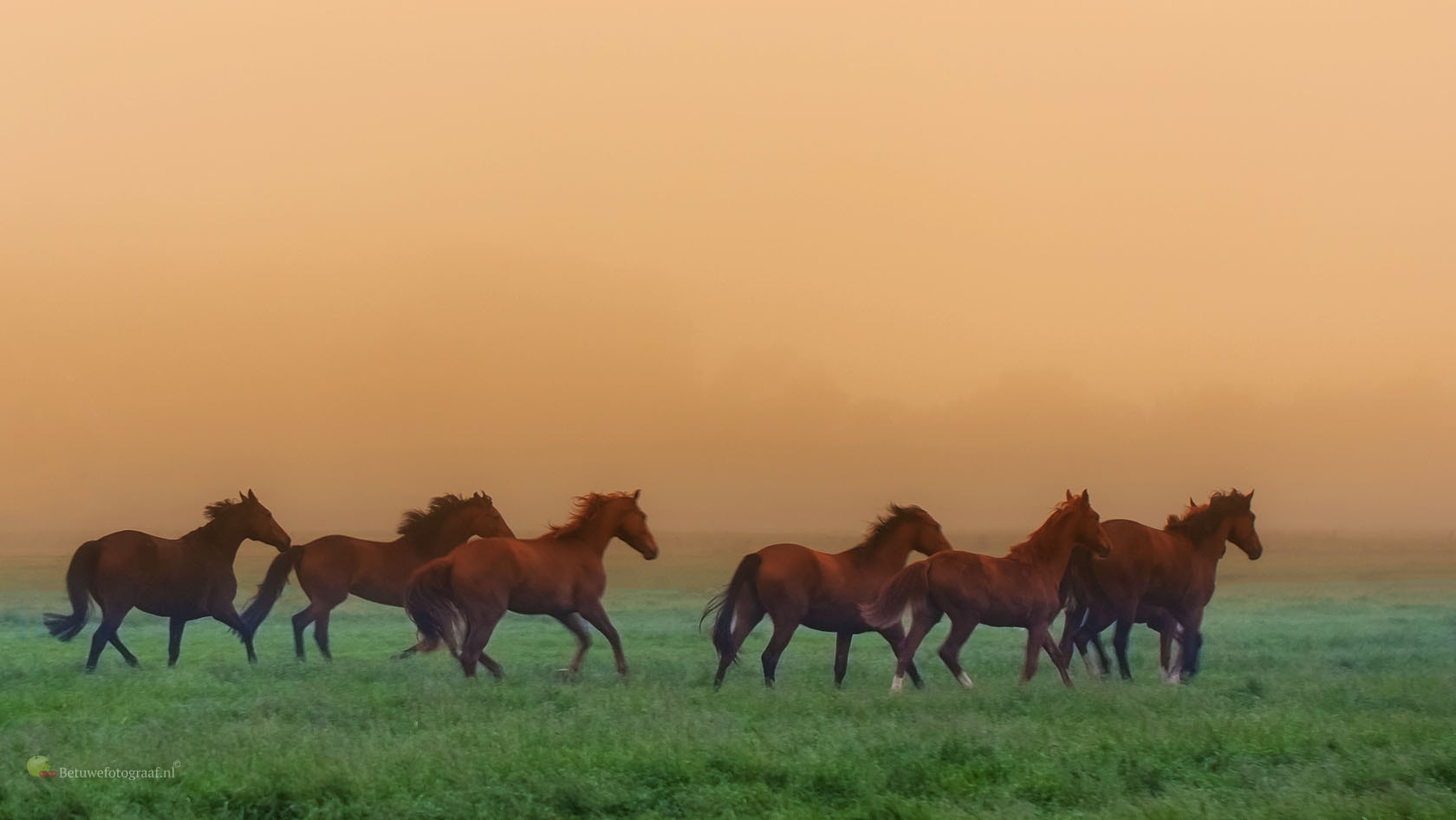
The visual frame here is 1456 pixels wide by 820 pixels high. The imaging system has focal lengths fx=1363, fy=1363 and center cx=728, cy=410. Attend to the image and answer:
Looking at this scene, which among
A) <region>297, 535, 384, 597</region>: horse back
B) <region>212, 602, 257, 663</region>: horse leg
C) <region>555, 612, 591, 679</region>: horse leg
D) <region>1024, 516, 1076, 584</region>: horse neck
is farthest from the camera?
<region>297, 535, 384, 597</region>: horse back

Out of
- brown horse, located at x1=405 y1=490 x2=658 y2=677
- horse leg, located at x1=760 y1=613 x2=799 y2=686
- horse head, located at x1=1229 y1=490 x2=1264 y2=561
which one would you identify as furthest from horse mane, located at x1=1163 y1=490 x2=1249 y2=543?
brown horse, located at x1=405 y1=490 x2=658 y2=677

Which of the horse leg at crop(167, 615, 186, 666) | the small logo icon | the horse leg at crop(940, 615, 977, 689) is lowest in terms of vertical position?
the horse leg at crop(167, 615, 186, 666)

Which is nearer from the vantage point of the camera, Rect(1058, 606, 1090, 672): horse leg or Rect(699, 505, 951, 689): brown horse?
Rect(699, 505, 951, 689): brown horse

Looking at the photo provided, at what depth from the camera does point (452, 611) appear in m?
14.7

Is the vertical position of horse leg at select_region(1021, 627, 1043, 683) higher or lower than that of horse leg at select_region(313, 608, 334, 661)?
higher

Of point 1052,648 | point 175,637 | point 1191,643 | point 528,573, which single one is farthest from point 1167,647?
point 175,637

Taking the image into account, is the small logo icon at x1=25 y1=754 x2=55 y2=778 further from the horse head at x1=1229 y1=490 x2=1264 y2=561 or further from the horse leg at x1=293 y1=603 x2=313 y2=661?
the horse head at x1=1229 y1=490 x2=1264 y2=561

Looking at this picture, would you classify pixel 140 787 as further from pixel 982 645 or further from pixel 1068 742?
pixel 982 645

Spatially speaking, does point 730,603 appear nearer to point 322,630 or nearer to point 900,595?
point 900,595

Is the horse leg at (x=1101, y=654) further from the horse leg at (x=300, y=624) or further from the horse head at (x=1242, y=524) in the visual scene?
the horse leg at (x=300, y=624)

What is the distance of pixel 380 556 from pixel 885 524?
676cm

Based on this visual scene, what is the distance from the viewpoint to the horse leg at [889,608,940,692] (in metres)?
13.4

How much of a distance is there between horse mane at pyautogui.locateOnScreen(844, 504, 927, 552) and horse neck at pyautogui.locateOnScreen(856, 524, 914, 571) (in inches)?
0.5

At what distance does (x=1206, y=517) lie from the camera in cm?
1666
